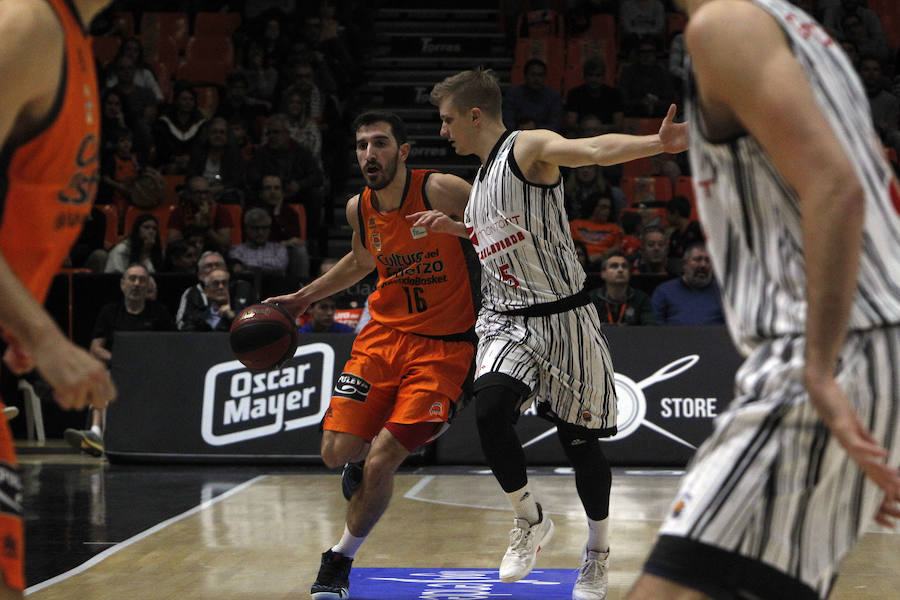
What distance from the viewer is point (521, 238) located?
4.62 m

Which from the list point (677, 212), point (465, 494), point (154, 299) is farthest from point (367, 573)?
point (677, 212)

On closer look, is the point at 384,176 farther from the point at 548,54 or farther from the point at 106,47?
the point at 106,47

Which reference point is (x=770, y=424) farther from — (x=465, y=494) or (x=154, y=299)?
(x=154, y=299)

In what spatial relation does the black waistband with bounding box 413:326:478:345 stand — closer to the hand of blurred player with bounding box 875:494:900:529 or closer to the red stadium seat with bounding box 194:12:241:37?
the hand of blurred player with bounding box 875:494:900:529

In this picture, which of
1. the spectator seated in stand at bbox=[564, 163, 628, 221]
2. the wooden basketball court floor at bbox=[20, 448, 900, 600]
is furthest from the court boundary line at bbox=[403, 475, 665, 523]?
the spectator seated in stand at bbox=[564, 163, 628, 221]

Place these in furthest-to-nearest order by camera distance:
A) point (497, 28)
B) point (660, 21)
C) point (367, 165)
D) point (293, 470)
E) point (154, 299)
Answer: point (497, 28), point (660, 21), point (154, 299), point (293, 470), point (367, 165)

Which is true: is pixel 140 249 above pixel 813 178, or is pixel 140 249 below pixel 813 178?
below

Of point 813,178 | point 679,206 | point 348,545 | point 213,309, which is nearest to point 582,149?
point 348,545

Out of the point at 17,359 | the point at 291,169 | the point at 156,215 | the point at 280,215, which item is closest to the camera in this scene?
the point at 17,359

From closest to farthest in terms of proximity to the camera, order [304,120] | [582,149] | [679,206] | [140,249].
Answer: [582,149], [140,249], [679,206], [304,120]

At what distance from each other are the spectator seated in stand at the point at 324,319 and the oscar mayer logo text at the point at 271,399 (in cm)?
43

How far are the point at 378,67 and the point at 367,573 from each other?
11.1m

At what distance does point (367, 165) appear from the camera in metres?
5.04

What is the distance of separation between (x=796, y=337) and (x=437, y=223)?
2713 millimetres
